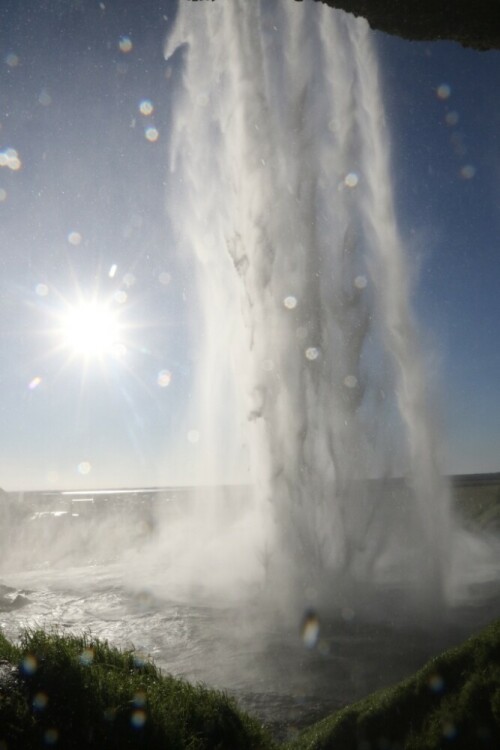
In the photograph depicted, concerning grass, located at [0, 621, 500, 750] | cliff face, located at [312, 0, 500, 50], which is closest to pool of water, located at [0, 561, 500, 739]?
grass, located at [0, 621, 500, 750]

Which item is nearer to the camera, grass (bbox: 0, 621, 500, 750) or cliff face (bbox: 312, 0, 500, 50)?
grass (bbox: 0, 621, 500, 750)

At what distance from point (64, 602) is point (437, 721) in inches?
866

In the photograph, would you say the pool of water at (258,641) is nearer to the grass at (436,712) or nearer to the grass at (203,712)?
the grass at (203,712)

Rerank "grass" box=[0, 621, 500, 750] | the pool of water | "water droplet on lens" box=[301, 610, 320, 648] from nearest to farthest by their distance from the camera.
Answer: "grass" box=[0, 621, 500, 750] → the pool of water → "water droplet on lens" box=[301, 610, 320, 648]

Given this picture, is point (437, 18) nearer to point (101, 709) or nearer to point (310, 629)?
point (101, 709)

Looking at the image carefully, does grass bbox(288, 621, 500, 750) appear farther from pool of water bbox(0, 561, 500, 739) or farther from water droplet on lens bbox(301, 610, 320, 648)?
water droplet on lens bbox(301, 610, 320, 648)

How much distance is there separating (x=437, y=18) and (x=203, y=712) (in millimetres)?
9531

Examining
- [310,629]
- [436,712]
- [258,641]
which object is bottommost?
[258,641]

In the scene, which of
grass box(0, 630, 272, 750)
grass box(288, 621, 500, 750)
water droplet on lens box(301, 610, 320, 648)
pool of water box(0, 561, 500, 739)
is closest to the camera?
grass box(288, 621, 500, 750)

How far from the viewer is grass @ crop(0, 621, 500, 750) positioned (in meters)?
5.12

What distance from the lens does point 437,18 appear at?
5.50 m

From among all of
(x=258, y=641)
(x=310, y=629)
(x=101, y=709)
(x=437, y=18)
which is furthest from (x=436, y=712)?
(x=310, y=629)

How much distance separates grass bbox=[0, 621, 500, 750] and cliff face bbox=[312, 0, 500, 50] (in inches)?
277

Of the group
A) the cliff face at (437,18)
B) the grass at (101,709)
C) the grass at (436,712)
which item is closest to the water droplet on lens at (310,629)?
the grass at (101,709)
